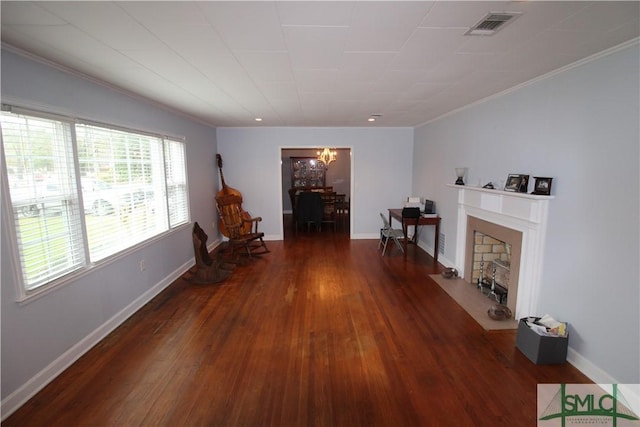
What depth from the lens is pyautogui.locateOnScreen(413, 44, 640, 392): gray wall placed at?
1.91 metres

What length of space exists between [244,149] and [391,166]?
3058 millimetres

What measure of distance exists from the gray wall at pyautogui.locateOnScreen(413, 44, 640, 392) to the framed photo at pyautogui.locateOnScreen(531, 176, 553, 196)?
1.9 inches

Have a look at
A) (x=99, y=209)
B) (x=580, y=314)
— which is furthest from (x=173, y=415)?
(x=580, y=314)

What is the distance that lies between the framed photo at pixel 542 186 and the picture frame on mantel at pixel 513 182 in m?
0.22

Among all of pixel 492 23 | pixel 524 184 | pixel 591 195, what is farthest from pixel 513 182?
pixel 492 23

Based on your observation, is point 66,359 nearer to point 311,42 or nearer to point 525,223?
point 311,42

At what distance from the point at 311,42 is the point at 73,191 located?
7.39ft

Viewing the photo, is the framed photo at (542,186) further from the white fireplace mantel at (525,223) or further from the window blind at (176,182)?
the window blind at (176,182)

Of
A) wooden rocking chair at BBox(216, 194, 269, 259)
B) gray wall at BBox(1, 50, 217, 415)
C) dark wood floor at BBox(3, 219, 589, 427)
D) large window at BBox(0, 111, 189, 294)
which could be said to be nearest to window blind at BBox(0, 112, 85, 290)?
large window at BBox(0, 111, 189, 294)

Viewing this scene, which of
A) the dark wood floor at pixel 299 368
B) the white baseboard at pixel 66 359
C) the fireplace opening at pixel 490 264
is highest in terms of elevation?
the fireplace opening at pixel 490 264

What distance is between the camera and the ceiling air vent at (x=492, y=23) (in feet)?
5.16

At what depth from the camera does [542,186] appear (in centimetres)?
254

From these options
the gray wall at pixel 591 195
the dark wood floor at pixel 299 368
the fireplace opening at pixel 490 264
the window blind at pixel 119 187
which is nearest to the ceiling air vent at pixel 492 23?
the gray wall at pixel 591 195

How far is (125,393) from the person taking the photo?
2047mm
